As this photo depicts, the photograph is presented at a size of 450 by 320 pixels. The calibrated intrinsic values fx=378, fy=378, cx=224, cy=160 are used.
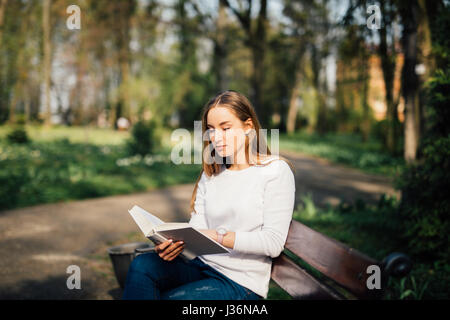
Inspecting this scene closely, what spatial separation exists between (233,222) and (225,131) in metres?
0.51

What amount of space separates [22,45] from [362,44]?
15811mm

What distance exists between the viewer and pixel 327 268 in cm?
181

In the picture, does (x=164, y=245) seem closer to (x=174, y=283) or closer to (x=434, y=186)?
(x=174, y=283)

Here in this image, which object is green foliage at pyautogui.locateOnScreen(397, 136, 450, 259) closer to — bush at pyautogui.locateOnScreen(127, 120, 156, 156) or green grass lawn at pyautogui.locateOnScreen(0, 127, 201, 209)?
green grass lawn at pyautogui.locateOnScreen(0, 127, 201, 209)

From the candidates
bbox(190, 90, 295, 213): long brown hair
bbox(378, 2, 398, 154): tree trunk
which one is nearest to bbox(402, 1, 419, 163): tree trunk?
bbox(378, 2, 398, 154): tree trunk

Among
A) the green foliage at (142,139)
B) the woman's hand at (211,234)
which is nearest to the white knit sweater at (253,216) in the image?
the woman's hand at (211,234)

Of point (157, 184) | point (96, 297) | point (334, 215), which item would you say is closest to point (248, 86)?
point (157, 184)

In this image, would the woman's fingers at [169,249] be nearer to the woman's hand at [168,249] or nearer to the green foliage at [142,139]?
the woman's hand at [168,249]

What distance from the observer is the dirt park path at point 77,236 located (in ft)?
10.9

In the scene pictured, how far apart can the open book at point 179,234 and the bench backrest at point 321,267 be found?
44cm

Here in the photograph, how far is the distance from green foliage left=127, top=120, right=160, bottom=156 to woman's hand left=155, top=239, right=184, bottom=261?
27.9 feet

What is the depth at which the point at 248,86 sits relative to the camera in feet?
112

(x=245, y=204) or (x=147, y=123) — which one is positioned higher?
(x=147, y=123)
